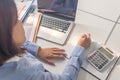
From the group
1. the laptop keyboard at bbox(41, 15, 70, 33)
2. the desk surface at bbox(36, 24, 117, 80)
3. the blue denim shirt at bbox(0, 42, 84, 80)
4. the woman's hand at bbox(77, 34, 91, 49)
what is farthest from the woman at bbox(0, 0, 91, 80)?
the laptop keyboard at bbox(41, 15, 70, 33)

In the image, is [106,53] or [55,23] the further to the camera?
[55,23]

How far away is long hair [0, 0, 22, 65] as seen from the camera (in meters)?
0.70

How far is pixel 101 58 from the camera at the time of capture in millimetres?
1145

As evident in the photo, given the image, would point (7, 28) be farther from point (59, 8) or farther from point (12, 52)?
point (59, 8)

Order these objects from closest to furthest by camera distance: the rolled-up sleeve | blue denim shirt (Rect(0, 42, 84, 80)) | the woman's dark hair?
1. the woman's dark hair
2. blue denim shirt (Rect(0, 42, 84, 80))
3. the rolled-up sleeve

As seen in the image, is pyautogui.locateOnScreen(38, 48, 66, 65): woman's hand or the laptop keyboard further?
the laptop keyboard

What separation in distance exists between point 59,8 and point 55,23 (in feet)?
0.33

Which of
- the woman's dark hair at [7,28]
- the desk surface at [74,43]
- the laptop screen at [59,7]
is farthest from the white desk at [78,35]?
the woman's dark hair at [7,28]

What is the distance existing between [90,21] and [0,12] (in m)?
0.70

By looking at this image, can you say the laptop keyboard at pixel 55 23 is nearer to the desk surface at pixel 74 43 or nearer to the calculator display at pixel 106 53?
the desk surface at pixel 74 43

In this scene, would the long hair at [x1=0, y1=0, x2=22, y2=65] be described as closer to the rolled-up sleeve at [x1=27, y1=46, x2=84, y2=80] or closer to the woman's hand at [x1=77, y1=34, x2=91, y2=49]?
the rolled-up sleeve at [x1=27, y1=46, x2=84, y2=80]

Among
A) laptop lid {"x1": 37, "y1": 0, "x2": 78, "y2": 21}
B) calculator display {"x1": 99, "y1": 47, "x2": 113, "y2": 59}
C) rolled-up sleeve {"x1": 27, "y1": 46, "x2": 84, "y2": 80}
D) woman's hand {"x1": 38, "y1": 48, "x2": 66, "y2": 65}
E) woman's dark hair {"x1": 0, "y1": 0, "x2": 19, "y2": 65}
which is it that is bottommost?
woman's hand {"x1": 38, "y1": 48, "x2": 66, "y2": 65}

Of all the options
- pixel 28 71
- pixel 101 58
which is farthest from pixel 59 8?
pixel 28 71

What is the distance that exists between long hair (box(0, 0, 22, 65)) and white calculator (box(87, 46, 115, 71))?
1.58 ft
